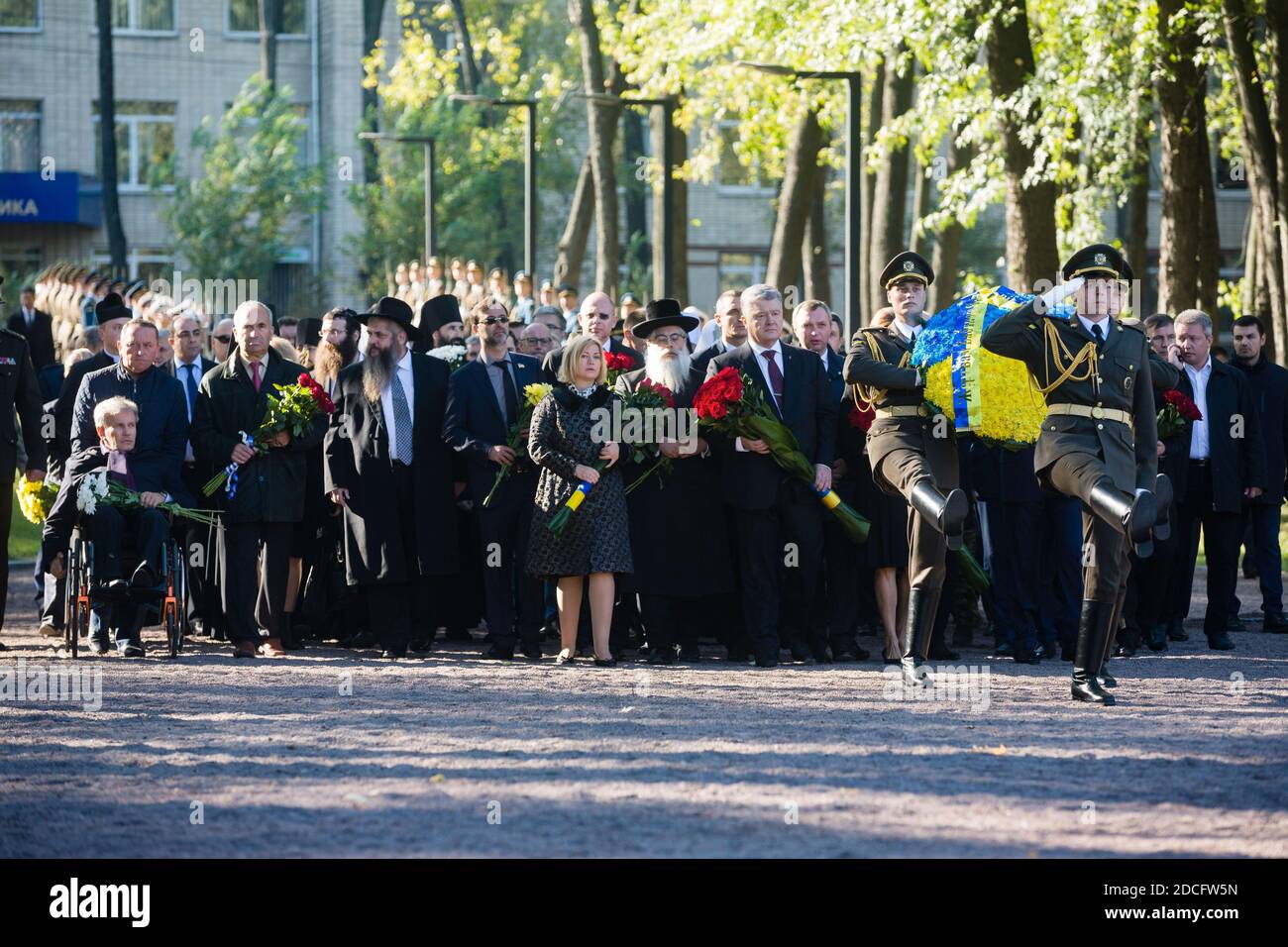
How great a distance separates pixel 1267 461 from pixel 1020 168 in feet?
26.0

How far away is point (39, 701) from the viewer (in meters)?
11.8

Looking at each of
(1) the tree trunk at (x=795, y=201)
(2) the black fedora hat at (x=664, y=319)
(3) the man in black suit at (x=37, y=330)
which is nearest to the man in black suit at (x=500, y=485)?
(2) the black fedora hat at (x=664, y=319)

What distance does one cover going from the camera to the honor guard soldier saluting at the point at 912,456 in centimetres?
1215

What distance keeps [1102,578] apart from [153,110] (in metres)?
45.6

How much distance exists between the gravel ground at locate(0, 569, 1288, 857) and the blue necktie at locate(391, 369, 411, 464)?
1.50 meters

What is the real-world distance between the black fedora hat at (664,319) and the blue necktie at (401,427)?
157 centimetres

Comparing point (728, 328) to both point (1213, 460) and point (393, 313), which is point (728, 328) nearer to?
point (393, 313)

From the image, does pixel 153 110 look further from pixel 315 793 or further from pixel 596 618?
pixel 315 793

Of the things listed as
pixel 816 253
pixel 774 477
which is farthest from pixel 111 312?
pixel 816 253

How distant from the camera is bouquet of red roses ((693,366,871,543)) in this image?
13.2 m

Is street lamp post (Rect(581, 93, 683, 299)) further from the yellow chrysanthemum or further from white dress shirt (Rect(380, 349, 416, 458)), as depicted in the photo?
the yellow chrysanthemum

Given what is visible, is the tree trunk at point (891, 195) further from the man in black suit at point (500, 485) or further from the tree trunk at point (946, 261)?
the man in black suit at point (500, 485)

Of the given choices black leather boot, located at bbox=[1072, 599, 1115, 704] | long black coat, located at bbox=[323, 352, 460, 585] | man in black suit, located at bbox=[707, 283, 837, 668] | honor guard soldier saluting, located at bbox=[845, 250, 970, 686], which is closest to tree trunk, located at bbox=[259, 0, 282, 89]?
long black coat, located at bbox=[323, 352, 460, 585]
